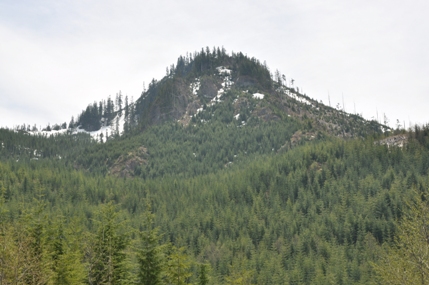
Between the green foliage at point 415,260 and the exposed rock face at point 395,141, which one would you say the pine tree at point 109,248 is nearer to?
the green foliage at point 415,260

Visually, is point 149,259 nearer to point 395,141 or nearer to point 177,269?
point 177,269

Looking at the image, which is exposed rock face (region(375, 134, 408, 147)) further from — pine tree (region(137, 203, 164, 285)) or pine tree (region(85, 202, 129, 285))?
pine tree (region(137, 203, 164, 285))

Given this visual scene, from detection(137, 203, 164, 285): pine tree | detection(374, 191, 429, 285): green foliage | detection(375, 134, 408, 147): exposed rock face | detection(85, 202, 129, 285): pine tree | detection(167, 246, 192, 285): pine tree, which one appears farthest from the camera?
detection(375, 134, 408, 147): exposed rock face

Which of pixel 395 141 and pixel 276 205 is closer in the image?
pixel 276 205

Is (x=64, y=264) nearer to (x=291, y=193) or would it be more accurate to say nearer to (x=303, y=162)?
(x=291, y=193)

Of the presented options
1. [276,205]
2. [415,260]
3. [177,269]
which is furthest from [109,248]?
[276,205]

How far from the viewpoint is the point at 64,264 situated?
3500 cm

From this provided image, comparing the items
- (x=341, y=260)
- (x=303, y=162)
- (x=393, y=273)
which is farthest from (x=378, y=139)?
(x=393, y=273)

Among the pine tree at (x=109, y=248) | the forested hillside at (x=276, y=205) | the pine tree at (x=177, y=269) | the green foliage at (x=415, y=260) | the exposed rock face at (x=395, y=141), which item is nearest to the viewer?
the green foliage at (x=415, y=260)

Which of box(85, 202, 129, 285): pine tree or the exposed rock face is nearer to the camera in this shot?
box(85, 202, 129, 285): pine tree

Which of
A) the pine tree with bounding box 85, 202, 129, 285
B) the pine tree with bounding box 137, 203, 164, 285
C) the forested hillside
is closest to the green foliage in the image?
the pine tree with bounding box 137, 203, 164, 285

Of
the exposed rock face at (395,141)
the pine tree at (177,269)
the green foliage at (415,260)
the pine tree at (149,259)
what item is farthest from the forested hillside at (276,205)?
the green foliage at (415,260)

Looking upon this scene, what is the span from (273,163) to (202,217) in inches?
2016

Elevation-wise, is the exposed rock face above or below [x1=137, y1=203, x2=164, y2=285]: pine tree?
above
